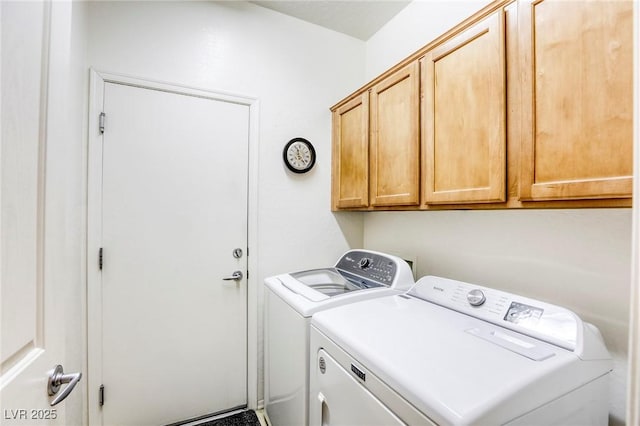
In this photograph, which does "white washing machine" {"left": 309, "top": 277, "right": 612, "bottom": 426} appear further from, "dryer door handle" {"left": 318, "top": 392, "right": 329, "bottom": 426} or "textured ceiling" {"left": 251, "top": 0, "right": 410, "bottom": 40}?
"textured ceiling" {"left": 251, "top": 0, "right": 410, "bottom": 40}

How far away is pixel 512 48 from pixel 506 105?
207 mm

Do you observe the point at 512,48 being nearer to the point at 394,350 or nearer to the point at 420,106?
the point at 420,106

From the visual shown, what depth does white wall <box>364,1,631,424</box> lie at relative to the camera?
1.02m

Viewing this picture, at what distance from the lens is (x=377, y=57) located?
7.48ft

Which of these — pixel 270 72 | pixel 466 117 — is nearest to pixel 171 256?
pixel 270 72

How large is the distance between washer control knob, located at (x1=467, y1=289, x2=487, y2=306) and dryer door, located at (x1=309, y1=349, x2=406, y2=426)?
0.62 m

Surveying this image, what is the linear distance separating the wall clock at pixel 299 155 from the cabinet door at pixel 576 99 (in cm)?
140

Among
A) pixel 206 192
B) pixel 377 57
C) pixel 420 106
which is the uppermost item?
pixel 377 57

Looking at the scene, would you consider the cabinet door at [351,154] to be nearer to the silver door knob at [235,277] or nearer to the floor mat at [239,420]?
the silver door knob at [235,277]

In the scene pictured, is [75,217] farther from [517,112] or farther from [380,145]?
[517,112]

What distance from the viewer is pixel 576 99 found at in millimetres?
883

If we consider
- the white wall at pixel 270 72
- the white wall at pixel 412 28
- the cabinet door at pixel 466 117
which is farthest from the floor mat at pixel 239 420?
the white wall at pixel 412 28

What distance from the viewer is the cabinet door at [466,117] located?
3.59 feet

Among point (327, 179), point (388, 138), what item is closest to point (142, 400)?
point (327, 179)
